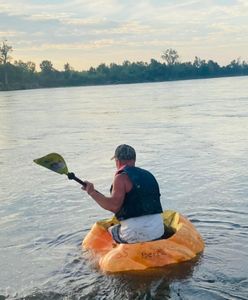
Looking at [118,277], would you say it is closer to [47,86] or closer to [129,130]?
[129,130]

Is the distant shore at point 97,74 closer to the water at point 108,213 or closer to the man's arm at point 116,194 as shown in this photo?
the water at point 108,213

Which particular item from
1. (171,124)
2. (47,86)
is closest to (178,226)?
(171,124)

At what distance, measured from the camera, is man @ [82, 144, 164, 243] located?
629cm

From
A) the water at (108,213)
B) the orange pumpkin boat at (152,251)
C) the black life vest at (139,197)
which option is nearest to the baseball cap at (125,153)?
the black life vest at (139,197)

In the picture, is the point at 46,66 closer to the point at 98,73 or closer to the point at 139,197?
the point at 98,73

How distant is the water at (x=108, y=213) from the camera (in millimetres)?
6070

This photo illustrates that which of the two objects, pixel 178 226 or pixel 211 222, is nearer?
pixel 178 226

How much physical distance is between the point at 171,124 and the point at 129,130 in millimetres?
2237

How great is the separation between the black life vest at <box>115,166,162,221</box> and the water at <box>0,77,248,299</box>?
71 cm

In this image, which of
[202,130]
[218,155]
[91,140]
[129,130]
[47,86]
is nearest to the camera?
[218,155]

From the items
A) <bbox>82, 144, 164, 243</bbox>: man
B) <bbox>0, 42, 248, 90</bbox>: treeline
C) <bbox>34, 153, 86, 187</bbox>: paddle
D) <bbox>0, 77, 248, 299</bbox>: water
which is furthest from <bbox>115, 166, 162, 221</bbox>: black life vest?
<bbox>0, 42, 248, 90</bbox>: treeline

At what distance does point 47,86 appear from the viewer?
11250 centimetres

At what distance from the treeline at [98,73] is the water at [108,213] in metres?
87.3

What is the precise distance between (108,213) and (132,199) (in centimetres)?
316
